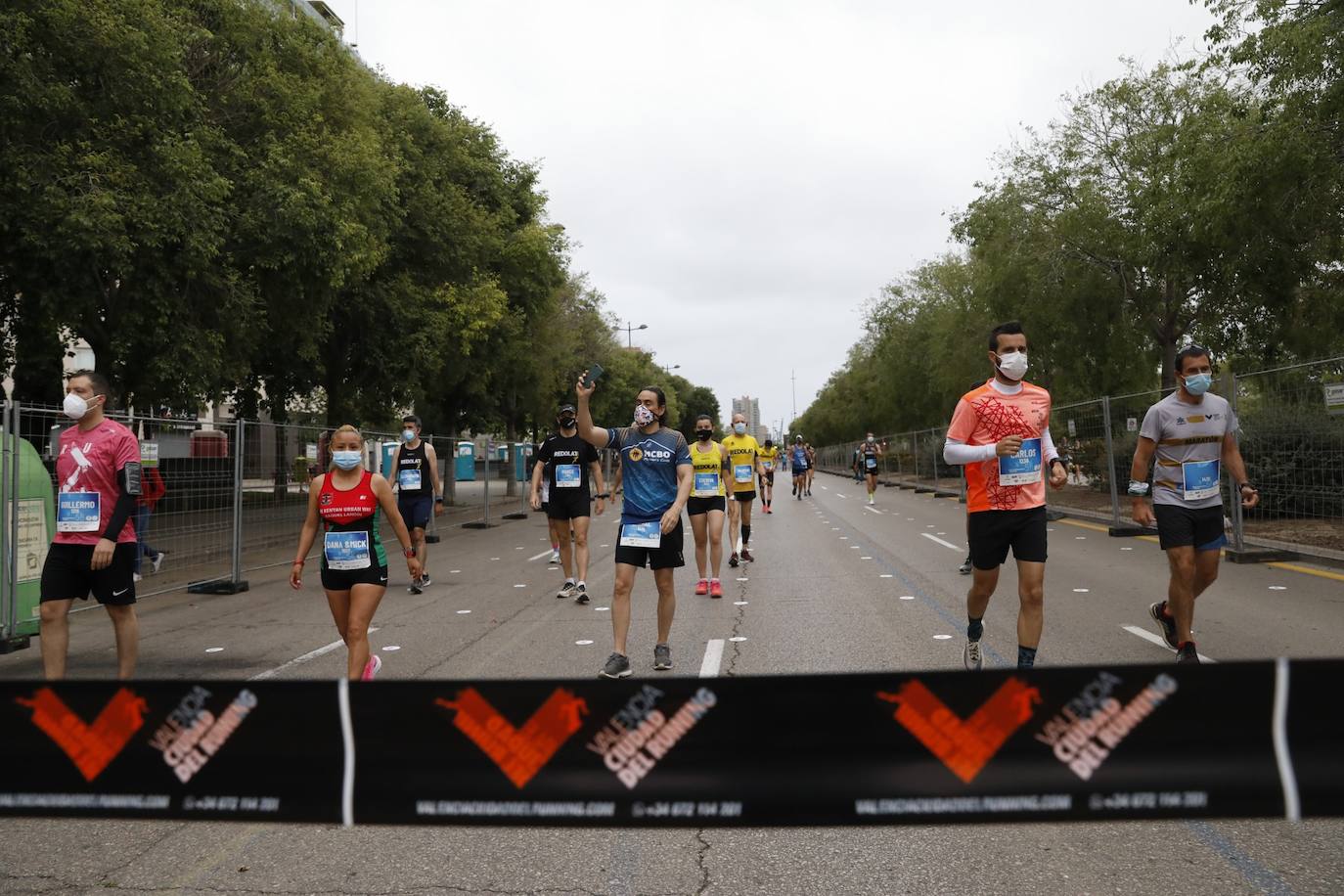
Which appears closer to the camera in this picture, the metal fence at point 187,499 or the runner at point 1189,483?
the runner at point 1189,483

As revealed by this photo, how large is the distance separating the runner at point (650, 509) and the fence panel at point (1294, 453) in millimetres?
7354

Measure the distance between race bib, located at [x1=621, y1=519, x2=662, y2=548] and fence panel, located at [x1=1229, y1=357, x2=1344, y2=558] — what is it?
24.7 ft

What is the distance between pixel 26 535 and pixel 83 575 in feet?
9.50

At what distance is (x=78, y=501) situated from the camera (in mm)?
5266

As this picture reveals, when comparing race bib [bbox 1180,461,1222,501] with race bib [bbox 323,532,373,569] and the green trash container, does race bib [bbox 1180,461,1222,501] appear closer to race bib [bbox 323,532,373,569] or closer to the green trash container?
race bib [bbox 323,532,373,569]

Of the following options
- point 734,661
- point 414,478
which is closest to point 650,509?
point 734,661

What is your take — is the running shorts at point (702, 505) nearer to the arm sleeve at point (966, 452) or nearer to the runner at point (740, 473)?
the runner at point (740, 473)

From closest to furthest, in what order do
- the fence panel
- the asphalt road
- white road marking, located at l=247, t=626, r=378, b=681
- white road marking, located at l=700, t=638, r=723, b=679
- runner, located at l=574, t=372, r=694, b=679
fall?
the asphalt road → runner, located at l=574, t=372, r=694, b=679 → white road marking, located at l=700, t=638, r=723, b=679 → white road marking, located at l=247, t=626, r=378, b=681 → the fence panel

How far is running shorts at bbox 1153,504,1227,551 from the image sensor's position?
228 inches

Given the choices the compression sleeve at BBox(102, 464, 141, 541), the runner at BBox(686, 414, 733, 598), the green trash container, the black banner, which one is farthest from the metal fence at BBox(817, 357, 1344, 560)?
the green trash container

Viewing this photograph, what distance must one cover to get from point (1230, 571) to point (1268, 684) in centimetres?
899

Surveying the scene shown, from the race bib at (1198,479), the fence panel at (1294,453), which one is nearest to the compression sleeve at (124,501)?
the race bib at (1198,479)

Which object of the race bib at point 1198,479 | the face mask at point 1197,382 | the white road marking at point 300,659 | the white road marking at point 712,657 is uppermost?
the face mask at point 1197,382

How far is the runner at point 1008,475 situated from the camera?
516 cm
